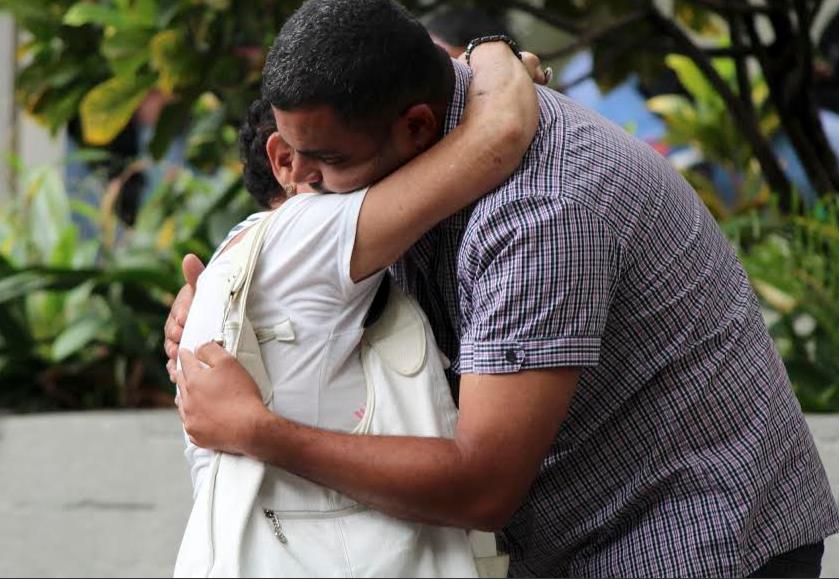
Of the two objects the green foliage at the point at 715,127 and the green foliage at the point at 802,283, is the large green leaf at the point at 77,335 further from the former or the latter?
the green foliage at the point at 715,127

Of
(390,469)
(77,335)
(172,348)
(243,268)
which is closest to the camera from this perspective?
(390,469)

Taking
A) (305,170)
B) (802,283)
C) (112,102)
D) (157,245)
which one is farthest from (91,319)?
(305,170)

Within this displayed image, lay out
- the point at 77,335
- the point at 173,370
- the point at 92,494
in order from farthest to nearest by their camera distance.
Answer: the point at 77,335, the point at 92,494, the point at 173,370

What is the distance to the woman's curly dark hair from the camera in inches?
91.7

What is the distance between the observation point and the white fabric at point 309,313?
73.7 inches

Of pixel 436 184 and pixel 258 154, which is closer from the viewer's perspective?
pixel 436 184

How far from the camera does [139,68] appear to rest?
516 centimetres

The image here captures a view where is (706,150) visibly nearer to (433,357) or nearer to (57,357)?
(57,357)

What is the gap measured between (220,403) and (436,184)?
1.41 ft

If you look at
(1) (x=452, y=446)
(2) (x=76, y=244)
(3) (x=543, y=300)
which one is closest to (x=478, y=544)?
(1) (x=452, y=446)

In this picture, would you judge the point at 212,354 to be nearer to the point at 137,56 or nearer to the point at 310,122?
the point at 310,122

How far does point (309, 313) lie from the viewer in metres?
1.89

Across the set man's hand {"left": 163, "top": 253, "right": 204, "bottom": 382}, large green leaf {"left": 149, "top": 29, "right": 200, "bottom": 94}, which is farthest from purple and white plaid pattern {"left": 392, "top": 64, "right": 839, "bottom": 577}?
large green leaf {"left": 149, "top": 29, "right": 200, "bottom": 94}

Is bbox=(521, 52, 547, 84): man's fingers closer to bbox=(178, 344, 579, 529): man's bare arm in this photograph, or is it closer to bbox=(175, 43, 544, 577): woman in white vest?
bbox=(175, 43, 544, 577): woman in white vest
